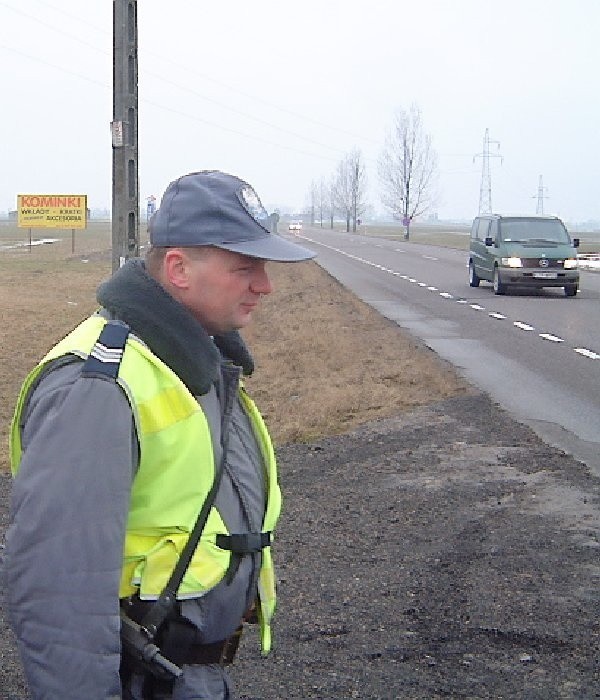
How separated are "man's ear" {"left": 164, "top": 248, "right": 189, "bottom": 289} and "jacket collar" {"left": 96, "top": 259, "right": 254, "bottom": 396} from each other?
38 mm

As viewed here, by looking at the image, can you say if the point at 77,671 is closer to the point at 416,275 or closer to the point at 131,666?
the point at 131,666

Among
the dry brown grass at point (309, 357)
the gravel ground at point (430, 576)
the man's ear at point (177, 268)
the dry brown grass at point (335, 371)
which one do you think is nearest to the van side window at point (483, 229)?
the dry brown grass at point (309, 357)

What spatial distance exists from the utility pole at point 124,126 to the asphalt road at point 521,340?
173 inches

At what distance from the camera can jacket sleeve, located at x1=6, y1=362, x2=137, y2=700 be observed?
2080mm

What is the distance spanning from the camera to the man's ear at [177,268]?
2410 millimetres

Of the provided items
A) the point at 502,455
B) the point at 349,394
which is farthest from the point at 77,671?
the point at 349,394

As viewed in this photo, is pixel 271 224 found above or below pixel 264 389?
above

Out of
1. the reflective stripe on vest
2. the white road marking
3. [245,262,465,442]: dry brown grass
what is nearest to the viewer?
the reflective stripe on vest

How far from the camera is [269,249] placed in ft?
7.90

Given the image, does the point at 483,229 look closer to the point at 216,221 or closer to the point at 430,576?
the point at 430,576

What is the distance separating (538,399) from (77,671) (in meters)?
10.5

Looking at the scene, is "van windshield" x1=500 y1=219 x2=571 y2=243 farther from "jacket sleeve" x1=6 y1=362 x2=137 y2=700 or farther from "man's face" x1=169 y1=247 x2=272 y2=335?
"jacket sleeve" x1=6 y1=362 x2=137 y2=700

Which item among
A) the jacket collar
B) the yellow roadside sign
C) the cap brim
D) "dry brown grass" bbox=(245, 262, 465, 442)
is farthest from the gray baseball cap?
the yellow roadside sign

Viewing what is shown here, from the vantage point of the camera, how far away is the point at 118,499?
212 centimetres
